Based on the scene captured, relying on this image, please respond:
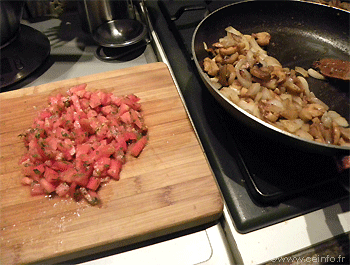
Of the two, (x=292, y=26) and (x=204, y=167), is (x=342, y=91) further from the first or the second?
(x=204, y=167)

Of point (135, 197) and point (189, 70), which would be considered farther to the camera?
point (189, 70)

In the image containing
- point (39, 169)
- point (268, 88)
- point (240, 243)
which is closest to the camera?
point (240, 243)

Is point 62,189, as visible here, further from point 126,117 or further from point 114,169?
point 126,117

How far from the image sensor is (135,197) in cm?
76

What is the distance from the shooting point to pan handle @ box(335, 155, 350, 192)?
69 centimetres

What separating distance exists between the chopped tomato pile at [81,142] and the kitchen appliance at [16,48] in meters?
0.27

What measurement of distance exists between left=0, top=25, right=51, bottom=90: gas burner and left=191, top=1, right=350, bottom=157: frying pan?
2.38 feet

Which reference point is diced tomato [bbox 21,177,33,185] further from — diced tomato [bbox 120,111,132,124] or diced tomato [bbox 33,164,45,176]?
diced tomato [bbox 120,111,132,124]

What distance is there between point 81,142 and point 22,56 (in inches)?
23.3

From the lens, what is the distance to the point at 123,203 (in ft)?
2.46

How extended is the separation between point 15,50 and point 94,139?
0.65 meters

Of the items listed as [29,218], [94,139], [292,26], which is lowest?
[29,218]

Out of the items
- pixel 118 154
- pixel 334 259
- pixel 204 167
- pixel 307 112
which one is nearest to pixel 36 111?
pixel 118 154

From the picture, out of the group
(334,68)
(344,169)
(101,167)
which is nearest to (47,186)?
(101,167)
